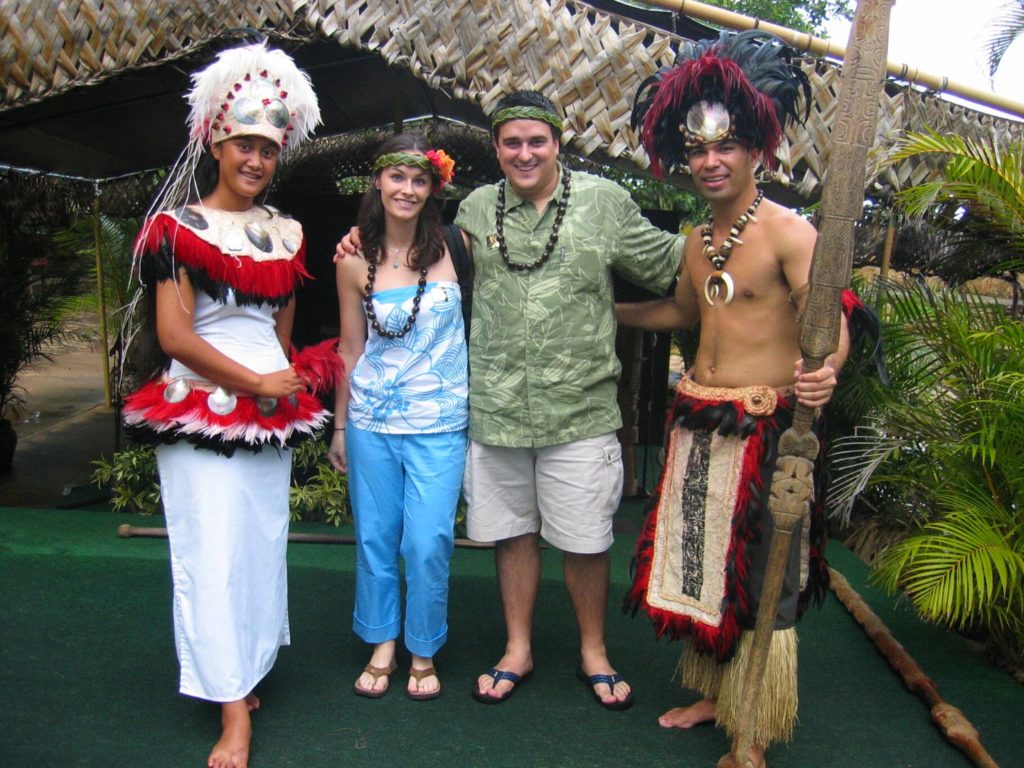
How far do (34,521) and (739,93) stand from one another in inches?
146

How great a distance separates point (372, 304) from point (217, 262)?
1.57ft

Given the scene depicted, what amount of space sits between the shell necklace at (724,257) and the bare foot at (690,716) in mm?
1197

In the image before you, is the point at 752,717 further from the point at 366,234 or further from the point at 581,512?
the point at 366,234

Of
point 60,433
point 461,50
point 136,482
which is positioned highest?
point 461,50

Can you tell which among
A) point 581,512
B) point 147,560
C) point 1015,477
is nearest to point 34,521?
point 147,560

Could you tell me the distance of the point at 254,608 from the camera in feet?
8.21

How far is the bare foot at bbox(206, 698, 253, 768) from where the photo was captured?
2.40 metres

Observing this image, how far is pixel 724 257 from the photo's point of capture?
2.40 meters

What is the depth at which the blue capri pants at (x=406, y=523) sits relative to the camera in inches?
107

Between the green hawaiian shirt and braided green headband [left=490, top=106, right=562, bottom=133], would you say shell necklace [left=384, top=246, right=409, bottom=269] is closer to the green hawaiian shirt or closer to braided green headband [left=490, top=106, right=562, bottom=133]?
the green hawaiian shirt

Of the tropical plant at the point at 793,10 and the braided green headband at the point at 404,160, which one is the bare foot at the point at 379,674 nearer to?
the braided green headband at the point at 404,160

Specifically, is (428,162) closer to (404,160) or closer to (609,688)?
(404,160)

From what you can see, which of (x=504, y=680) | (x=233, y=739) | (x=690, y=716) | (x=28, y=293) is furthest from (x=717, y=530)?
(x=28, y=293)

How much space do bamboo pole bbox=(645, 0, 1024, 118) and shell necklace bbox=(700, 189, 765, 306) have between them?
144 centimetres
